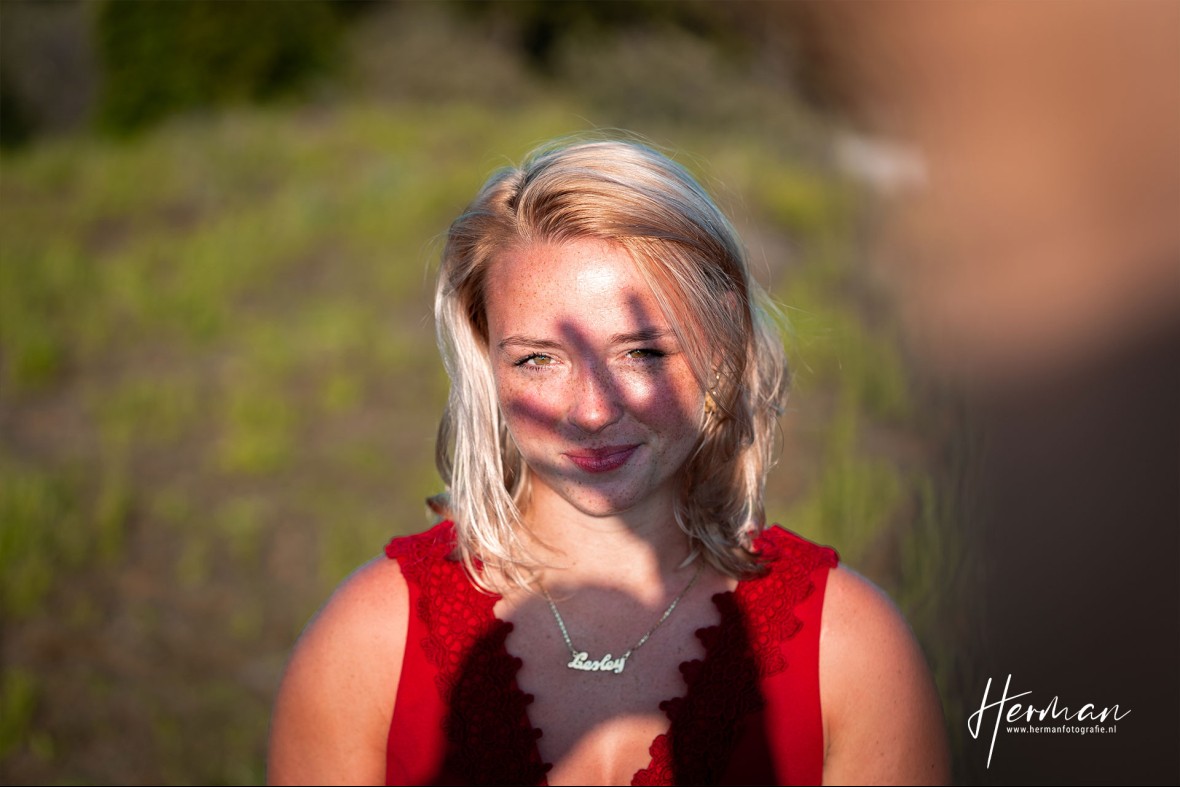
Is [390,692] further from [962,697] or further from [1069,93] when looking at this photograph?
[1069,93]

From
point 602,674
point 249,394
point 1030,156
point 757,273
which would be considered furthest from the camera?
point 757,273

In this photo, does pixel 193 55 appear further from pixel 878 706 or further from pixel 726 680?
pixel 878 706

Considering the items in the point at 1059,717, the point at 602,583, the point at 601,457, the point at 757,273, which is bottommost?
the point at 1059,717

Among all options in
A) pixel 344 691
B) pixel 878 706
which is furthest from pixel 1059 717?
pixel 344 691

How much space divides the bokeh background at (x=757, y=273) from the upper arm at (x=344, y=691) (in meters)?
0.81

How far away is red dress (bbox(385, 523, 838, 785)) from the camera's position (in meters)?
1.62

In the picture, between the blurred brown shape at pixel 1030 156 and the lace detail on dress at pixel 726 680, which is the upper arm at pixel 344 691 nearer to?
the lace detail on dress at pixel 726 680

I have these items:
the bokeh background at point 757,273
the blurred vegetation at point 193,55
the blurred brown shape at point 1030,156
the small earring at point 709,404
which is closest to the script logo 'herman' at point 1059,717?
the bokeh background at point 757,273

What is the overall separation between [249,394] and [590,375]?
5.33 metres

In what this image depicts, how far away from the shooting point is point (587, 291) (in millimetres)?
1564

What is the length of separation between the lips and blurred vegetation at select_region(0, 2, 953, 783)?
1.38 ft

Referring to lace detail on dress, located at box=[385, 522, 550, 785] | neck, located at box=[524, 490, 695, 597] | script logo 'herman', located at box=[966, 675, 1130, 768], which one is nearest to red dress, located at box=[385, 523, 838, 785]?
lace detail on dress, located at box=[385, 522, 550, 785]

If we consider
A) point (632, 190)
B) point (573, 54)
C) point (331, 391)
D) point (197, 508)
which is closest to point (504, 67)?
point (573, 54)

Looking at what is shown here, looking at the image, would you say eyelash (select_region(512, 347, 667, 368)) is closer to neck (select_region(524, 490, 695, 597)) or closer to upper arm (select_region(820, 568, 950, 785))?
neck (select_region(524, 490, 695, 597))
